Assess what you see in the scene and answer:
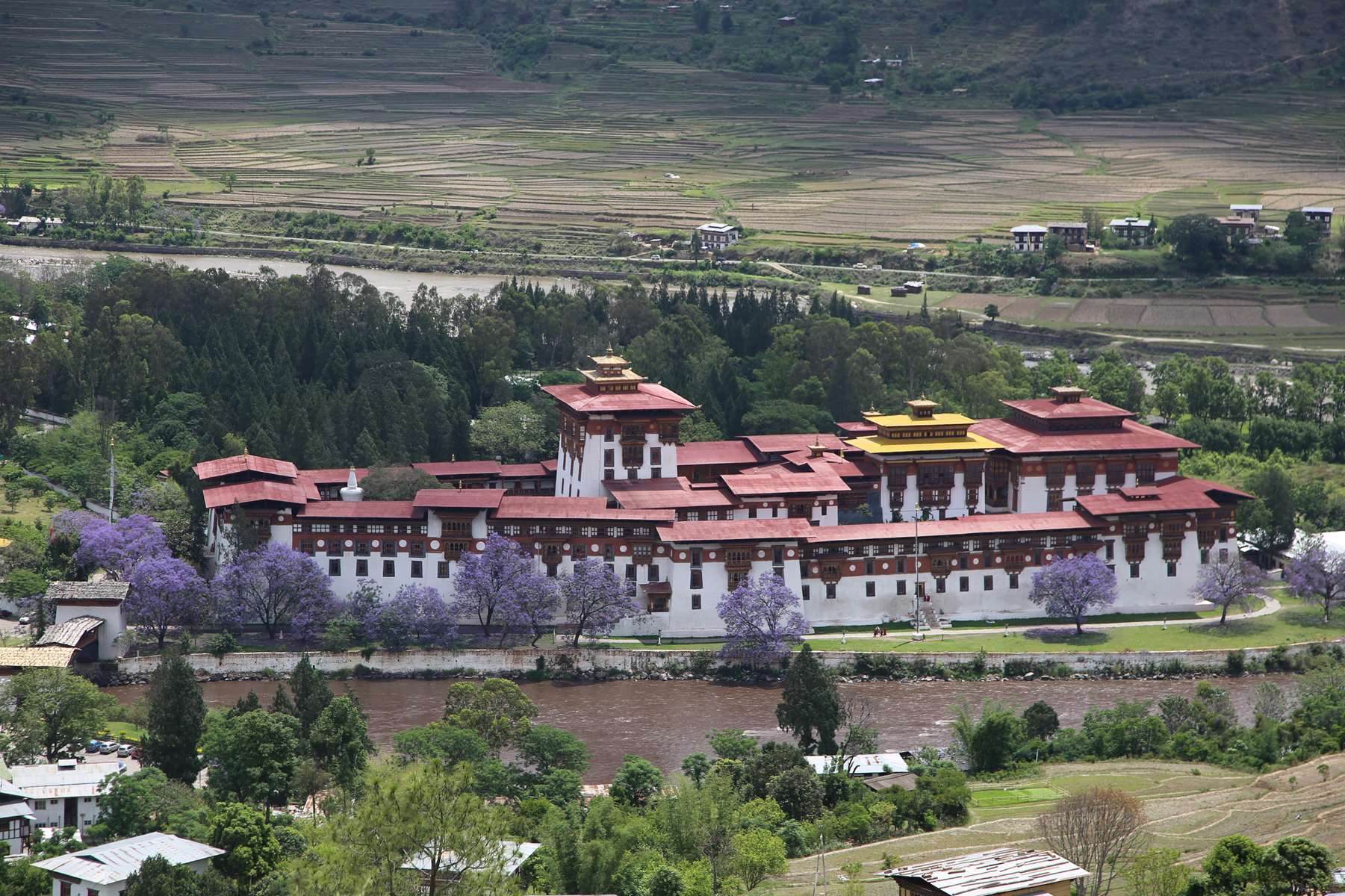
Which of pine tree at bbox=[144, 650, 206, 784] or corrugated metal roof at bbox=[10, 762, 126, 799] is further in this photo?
pine tree at bbox=[144, 650, 206, 784]

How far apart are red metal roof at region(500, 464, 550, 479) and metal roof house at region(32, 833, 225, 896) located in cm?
3484

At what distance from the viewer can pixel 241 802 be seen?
52.6m

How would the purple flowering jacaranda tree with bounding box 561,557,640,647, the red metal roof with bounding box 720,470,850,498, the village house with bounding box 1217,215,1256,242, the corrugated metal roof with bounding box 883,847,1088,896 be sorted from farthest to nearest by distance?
1. the village house with bounding box 1217,215,1256,242
2. the red metal roof with bounding box 720,470,850,498
3. the purple flowering jacaranda tree with bounding box 561,557,640,647
4. the corrugated metal roof with bounding box 883,847,1088,896

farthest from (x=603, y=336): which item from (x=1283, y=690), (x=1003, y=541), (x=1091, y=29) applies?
(x=1091, y=29)

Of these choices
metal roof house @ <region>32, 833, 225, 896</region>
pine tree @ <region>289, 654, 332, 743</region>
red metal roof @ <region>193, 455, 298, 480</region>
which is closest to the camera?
metal roof house @ <region>32, 833, 225, 896</region>

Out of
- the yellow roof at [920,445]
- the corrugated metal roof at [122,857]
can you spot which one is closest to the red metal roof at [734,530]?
the yellow roof at [920,445]

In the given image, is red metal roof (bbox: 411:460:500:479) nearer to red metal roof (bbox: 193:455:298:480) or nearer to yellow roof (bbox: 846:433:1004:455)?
red metal roof (bbox: 193:455:298:480)

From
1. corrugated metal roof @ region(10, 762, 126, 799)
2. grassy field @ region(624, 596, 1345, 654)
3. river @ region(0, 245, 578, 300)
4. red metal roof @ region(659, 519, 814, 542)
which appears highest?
river @ region(0, 245, 578, 300)

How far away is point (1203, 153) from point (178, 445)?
104 metres

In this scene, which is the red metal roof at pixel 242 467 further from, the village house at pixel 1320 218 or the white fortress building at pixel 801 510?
the village house at pixel 1320 218

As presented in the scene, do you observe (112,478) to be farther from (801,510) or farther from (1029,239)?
(1029,239)

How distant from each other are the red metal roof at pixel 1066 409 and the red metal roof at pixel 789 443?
7372 millimetres

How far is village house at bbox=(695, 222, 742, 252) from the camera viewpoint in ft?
479

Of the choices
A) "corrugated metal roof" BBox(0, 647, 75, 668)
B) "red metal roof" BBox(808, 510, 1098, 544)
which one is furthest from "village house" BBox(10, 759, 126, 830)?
"red metal roof" BBox(808, 510, 1098, 544)
